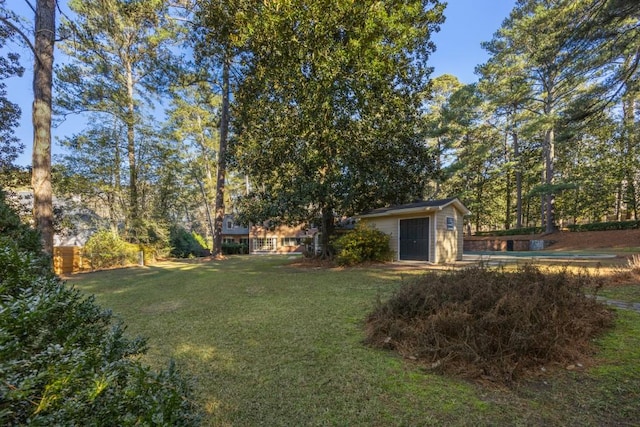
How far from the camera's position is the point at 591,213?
27516 mm

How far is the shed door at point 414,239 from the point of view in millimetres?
12191

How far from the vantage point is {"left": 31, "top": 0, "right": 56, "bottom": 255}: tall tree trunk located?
5.83 m

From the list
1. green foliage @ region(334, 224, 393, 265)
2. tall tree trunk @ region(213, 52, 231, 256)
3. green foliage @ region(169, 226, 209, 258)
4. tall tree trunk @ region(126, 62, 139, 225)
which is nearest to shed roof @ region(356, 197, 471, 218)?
green foliage @ region(334, 224, 393, 265)

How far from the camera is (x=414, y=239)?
12602 millimetres

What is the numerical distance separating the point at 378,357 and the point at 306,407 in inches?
47.1

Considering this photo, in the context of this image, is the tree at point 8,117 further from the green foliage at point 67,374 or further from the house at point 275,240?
the house at point 275,240

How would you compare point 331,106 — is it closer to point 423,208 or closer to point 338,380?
point 423,208

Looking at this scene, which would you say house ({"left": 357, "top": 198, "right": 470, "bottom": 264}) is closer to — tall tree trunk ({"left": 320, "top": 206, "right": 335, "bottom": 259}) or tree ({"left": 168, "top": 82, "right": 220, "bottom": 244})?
tall tree trunk ({"left": 320, "top": 206, "right": 335, "bottom": 259})

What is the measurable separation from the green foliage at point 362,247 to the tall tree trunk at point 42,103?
28.4ft

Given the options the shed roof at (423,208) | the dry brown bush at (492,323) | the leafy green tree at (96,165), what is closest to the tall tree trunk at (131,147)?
the leafy green tree at (96,165)

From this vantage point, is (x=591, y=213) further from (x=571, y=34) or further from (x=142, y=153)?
(x=142, y=153)

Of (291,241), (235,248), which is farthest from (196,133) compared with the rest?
(291,241)

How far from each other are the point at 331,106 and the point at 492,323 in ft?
33.2

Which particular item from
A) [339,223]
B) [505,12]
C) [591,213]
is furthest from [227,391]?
[591,213]
